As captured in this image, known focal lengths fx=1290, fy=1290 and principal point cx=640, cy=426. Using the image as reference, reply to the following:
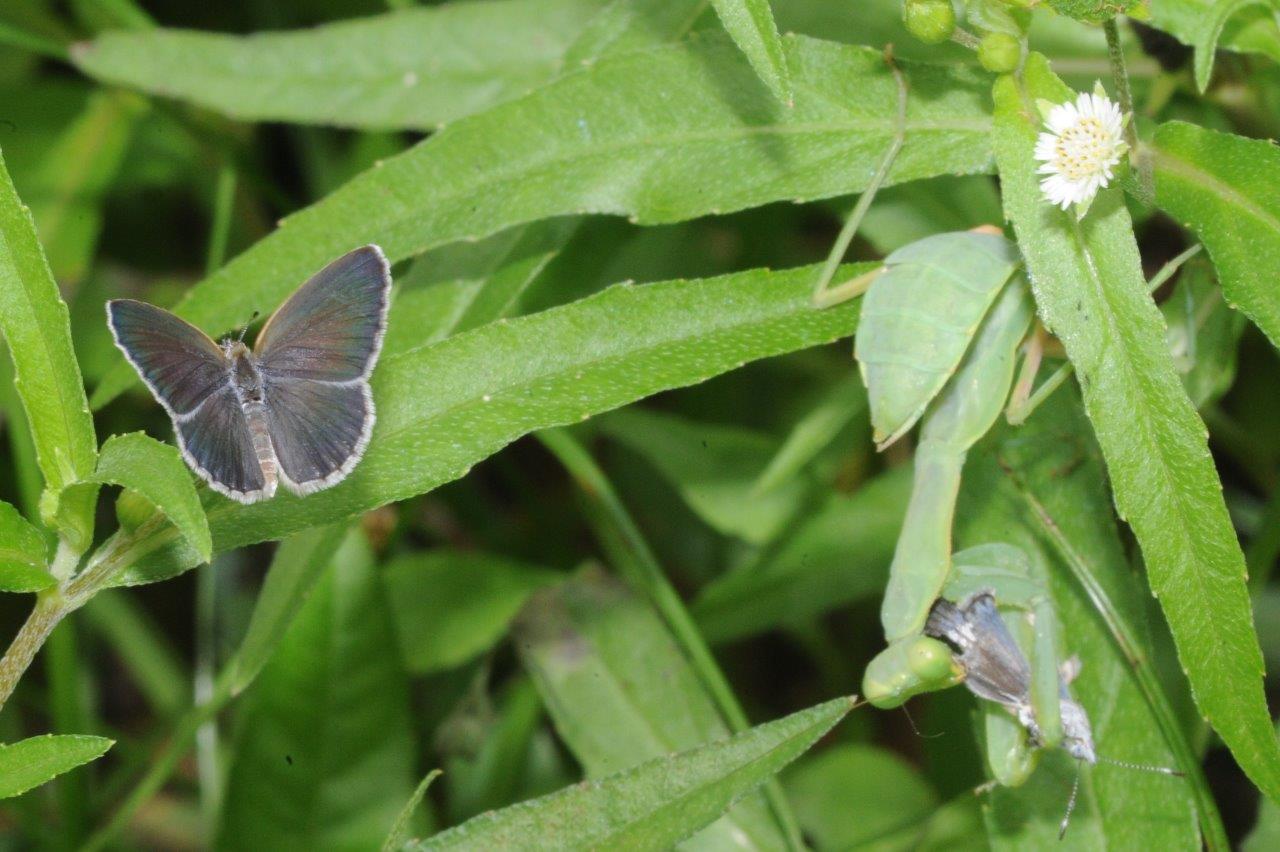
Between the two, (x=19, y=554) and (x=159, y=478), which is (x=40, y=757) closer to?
(x=19, y=554)

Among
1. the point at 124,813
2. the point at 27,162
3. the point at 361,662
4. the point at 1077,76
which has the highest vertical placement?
the point at 1077,76

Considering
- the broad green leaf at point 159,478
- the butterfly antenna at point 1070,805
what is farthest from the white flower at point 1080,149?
the broad green leaf at point 159,478

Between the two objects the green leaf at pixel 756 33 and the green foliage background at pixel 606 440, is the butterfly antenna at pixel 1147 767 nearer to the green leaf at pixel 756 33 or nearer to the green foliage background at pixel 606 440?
the green foliage background at pixel 606 440

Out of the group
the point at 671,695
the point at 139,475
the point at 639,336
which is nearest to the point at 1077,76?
the point at 639,336

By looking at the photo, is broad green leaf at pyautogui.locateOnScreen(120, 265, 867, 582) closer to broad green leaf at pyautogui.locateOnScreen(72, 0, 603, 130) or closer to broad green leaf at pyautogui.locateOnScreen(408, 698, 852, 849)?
broad green leaf at pyautogui.locateOnScreen(408, 698, 852, 849)

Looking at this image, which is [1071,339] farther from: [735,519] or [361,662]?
[361,662]
